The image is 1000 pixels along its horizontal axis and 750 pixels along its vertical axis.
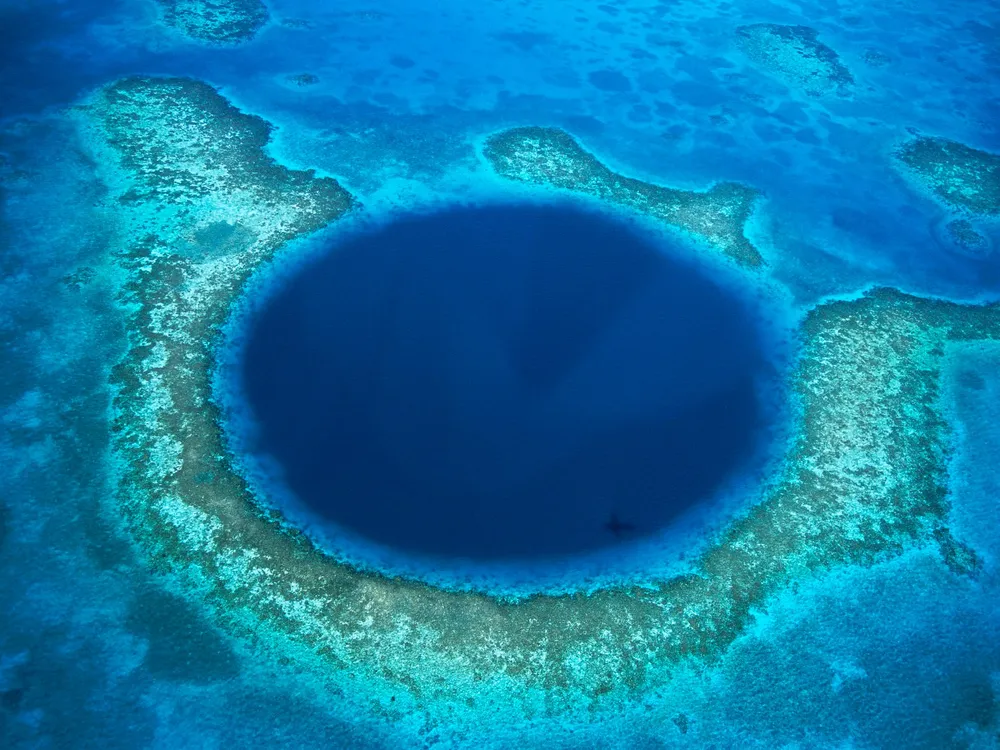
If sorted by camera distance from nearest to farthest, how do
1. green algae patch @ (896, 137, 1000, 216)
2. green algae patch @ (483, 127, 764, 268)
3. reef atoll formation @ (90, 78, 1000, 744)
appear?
reef atoll formation @ (90, 78, 1000, 744) → green algae patch @ (483, 127, 764, 268) → green algae patch @ (896, 137, 1000, 216)

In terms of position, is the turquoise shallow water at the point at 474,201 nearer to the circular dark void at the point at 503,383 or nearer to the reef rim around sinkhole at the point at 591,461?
the reef rim around sinkhole at the point at 591,461

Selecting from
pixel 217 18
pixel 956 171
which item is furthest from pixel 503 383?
pixel 217 18

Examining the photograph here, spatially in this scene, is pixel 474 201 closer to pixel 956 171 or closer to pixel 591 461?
pixel 591 461

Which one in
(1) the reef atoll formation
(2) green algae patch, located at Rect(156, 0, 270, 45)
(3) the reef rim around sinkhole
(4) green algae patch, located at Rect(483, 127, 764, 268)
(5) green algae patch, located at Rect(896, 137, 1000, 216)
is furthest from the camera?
(2) green algae patch, located at Rect(156, 0, 270, 45)

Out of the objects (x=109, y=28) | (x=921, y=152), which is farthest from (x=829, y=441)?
(x=109, y=28)

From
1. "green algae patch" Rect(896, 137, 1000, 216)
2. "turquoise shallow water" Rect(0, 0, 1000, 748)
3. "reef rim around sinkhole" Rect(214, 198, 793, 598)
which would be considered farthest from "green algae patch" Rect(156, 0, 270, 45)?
"green algae patch" Rect(896, 137, 1000, 216)

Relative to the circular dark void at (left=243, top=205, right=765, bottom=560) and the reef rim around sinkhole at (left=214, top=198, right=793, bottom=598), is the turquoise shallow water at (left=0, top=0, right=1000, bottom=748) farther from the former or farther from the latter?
the circular dark void at (left=243, top=205, right=765, bottom=560)
